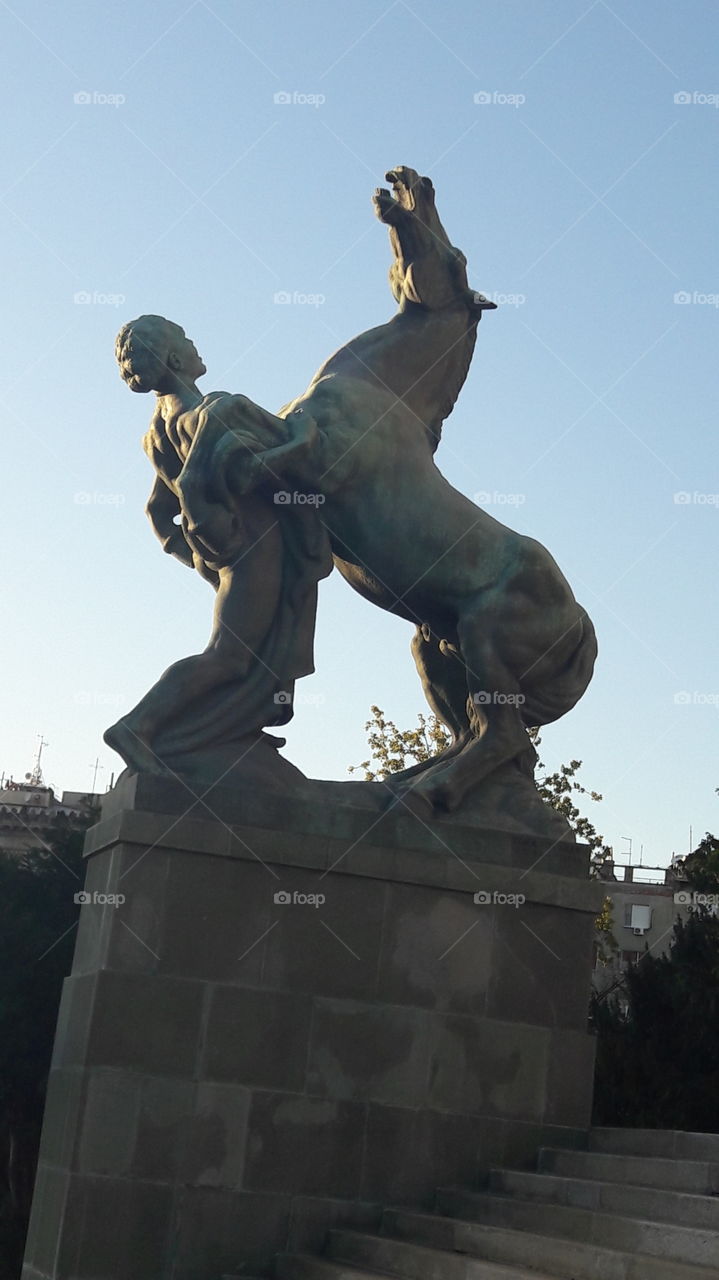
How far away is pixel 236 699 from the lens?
9125mm

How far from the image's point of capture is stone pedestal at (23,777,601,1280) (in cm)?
794

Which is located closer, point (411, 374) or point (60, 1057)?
point (60, 1057)

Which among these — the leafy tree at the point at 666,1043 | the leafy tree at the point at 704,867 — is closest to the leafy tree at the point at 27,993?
the leafy tree at the point at 666,1043

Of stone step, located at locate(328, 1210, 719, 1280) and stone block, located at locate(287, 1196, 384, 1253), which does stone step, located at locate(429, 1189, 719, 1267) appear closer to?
stone step, located at locate(328, 1210, 719, 1280)

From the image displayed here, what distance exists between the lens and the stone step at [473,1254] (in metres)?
6.16

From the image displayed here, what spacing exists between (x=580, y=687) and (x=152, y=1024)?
364 cm

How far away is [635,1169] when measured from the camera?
777 centimetres

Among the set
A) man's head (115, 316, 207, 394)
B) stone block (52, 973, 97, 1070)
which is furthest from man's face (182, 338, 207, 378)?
stone block (52, 973, 97, 1070)

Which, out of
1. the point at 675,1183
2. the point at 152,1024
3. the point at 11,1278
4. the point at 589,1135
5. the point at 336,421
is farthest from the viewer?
the point at 11,1278

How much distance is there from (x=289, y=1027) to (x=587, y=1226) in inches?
84.9

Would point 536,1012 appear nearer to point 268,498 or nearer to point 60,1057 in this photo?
point 60,1057

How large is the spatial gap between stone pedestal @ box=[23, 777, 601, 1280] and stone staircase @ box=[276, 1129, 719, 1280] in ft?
0.86

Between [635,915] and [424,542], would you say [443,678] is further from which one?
[635,915]

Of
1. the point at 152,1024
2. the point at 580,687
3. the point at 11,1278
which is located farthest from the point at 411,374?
the point at 11,1278
